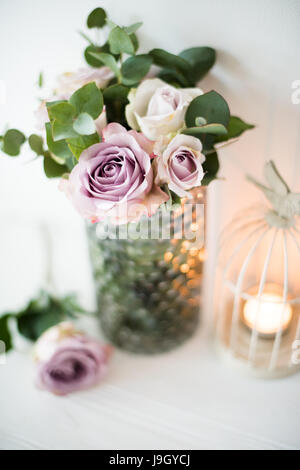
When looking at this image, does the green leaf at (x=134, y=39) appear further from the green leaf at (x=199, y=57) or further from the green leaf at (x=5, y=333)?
the green leaf at (x=5, y=333)

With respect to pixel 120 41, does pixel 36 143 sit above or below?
below

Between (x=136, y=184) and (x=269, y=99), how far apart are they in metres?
0.28

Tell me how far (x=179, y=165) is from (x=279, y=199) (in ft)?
0.67

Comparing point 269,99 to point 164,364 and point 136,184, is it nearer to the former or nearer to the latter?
point 136,184

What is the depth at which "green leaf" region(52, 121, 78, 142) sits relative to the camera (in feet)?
1.46

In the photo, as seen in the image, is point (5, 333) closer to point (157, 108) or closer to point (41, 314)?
point (41, 314)

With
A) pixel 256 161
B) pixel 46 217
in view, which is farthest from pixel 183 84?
pixel 46 217

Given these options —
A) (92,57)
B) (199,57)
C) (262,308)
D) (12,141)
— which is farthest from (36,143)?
(262,308)

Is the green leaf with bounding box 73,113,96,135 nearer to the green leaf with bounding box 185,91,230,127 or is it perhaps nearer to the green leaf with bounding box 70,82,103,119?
the green leaf with bounding box 70,82,103,119

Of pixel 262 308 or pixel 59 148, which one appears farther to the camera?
pixel 262 308

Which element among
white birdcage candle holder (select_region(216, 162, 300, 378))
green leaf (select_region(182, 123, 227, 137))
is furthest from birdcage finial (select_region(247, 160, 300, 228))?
green leaf (select_region(182, 123, 227, 137))

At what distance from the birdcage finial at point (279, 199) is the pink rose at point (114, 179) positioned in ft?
0.63

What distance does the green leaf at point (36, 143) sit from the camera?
54 cm

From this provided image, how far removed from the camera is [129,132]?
1.51ft
